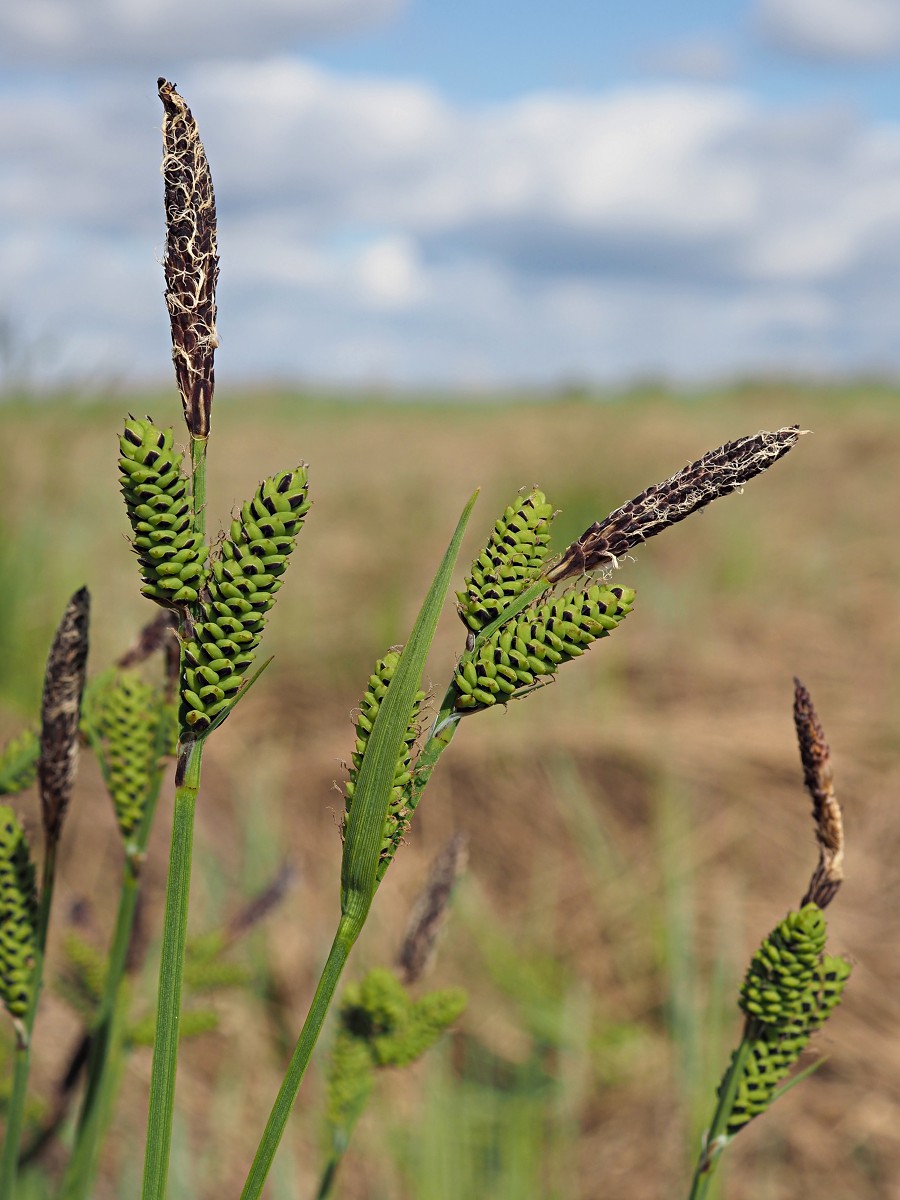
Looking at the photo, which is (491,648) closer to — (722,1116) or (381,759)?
(381,759)

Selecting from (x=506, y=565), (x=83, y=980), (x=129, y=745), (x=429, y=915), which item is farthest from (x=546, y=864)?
(x=506, y=565)

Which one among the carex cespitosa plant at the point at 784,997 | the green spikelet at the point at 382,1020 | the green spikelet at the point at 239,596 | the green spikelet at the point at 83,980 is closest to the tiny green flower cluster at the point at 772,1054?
the carex cespitosa plant at the point at 784,997

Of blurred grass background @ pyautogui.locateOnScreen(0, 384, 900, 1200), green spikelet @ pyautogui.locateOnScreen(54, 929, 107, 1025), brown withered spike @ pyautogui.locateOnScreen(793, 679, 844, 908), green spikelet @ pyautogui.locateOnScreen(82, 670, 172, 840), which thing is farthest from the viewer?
blurred grass background @ pyautogui.locateOnScreen(0, 384, 900, 1200)

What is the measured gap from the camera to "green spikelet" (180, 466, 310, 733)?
0.38 m

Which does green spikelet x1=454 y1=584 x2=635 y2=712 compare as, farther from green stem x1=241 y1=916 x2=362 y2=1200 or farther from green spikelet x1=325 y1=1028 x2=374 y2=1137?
green spikelet x1=325 y1=1028 x2=374 y2=1137

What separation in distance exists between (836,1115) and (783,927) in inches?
66.1

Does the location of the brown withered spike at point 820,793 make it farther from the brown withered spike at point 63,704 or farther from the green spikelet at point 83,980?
the green spikelet at point 83,980

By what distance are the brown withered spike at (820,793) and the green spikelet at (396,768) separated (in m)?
0.18

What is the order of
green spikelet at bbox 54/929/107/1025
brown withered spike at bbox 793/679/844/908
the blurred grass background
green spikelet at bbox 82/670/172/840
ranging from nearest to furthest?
brown withered spike at bbox 793/679/844/908 < green spikelet at bbox 82/670/172/840 < green spikelet at bbox 54/929/107/1025 < the blurred grass background

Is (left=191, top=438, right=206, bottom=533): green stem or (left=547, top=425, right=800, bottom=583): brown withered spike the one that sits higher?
(left=191, top=438, right=206, bottom=533): green stem

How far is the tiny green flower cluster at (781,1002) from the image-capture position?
537 millimetres

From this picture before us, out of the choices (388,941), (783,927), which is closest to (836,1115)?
(388,941)

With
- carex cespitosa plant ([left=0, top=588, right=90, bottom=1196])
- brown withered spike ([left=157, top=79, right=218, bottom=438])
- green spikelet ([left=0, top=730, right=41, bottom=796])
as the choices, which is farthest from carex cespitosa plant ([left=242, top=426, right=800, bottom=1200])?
green spikelet ([left=0, top=730, right=41, bottom=796])

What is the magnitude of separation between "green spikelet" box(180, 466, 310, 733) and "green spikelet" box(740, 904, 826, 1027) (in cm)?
30
